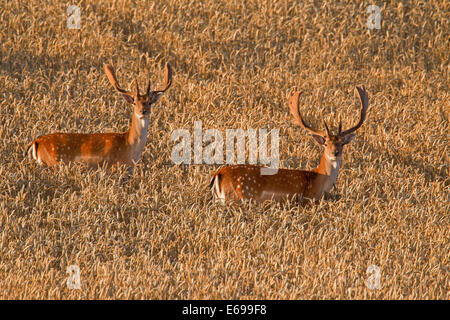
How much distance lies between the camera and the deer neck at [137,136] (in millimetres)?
8688

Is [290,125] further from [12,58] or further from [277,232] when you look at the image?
[12,58]

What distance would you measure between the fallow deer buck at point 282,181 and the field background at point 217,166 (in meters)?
0.16

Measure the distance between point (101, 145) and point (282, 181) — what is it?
205 centimetres

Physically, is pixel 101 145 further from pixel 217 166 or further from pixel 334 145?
pixel 334 145

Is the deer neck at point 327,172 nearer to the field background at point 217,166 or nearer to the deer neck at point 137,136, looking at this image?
the field background at point 217,166

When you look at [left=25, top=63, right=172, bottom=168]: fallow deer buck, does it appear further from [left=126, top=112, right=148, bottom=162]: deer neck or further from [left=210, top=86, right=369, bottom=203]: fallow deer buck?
[left=210, top=86, right=369, bottom=203]: fallow deer buck

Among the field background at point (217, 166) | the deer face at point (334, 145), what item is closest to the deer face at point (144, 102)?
the field background at point (217, 166)

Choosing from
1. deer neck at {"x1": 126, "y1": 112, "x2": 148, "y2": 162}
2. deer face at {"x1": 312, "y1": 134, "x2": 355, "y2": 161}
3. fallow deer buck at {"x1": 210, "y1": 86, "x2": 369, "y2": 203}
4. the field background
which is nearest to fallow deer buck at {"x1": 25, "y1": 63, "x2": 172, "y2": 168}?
deer neck at {"x1": 126, "y1": 112, "x2": 148, "y2": 162}

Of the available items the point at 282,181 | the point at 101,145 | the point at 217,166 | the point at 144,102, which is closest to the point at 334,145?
the point at 282,181

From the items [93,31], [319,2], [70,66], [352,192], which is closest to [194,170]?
[352,192]

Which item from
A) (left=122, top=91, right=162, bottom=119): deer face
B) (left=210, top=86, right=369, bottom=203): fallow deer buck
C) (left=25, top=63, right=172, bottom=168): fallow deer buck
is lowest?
(left=210, top=86, right=369, bottom=203): fallow deer buck

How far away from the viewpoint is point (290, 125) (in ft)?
34.1

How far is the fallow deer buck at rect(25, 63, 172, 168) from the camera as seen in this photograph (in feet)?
28.0

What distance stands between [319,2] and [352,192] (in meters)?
7.08
